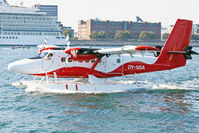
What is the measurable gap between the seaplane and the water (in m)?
1.08

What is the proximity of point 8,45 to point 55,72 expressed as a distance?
99265 mm

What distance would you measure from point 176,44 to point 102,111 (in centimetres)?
901

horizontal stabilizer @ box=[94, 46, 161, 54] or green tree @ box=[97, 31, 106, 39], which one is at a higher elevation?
horizontal stabilizer @ box=[94, 46, 161, 54]

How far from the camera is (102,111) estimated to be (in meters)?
16.6

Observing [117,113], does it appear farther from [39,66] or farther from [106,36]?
[106,36]

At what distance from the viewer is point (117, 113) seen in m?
16.2

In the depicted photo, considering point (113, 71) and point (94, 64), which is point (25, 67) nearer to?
point (94, 64)

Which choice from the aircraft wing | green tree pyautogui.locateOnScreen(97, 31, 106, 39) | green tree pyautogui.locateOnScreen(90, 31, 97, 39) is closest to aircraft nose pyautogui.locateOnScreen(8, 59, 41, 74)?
the aircraft wing

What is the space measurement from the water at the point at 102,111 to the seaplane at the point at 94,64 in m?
1.08

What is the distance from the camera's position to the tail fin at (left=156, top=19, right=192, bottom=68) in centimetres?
2275

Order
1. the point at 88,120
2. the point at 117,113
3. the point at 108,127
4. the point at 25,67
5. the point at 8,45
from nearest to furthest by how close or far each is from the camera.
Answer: the point at 108,127 < the point at 88,120 < the point at 117,113 < the point at 25,67 < the point at 8,45

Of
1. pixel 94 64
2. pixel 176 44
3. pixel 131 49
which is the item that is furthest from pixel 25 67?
pixel 176 44

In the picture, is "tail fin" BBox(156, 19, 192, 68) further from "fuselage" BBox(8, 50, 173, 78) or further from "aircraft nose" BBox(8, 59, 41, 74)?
"aircraft nose" BBox(8, 59, 41, 74)

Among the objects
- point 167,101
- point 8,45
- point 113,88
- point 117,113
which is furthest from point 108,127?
point 8,45
